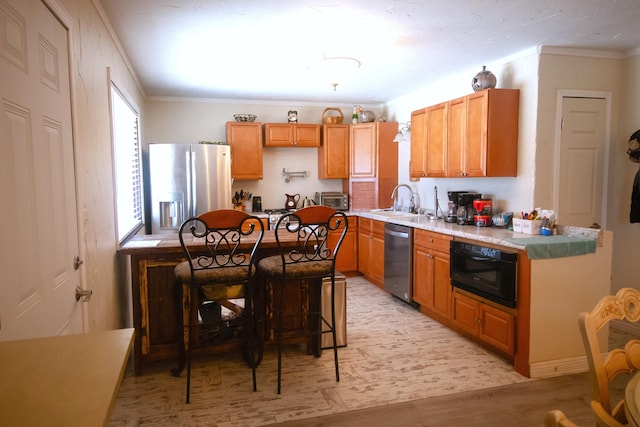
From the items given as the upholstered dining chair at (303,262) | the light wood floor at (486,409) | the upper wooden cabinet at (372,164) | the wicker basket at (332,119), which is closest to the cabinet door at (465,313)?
the light wood floor at (486,409)

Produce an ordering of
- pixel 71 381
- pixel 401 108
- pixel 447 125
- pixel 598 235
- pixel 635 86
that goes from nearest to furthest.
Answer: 1. pixel 71 381
2. pixel 598 235
3. pixel 635 86
4. pixel 447 125
5. pixel 401 108

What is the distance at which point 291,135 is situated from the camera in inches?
231

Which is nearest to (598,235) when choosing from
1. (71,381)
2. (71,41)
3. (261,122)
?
(71,381)

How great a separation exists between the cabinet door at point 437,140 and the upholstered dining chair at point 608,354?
2.98 metres

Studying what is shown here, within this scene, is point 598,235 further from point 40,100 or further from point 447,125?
point 40,100

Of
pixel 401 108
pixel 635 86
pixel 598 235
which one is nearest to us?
pixel 598 235

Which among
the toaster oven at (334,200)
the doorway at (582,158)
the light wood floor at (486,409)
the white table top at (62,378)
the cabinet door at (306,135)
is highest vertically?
the cabinet door at (306,135)

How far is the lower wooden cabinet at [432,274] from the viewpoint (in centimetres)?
377

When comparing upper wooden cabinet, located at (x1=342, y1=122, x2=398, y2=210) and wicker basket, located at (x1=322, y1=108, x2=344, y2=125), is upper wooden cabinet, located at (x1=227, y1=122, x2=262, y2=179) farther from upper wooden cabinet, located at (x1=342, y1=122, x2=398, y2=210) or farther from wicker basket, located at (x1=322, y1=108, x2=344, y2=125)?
upper wooden cabinet, located at (x1=342, y1=122, x2=398, y2=210)

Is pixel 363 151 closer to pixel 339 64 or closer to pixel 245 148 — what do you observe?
pixel 245 148

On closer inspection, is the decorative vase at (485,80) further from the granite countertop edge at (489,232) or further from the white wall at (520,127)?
the granite countertop edge at (489,232)

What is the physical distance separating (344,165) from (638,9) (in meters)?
3.83

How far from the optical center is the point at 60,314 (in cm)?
173

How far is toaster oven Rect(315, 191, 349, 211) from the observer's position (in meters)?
6.00
